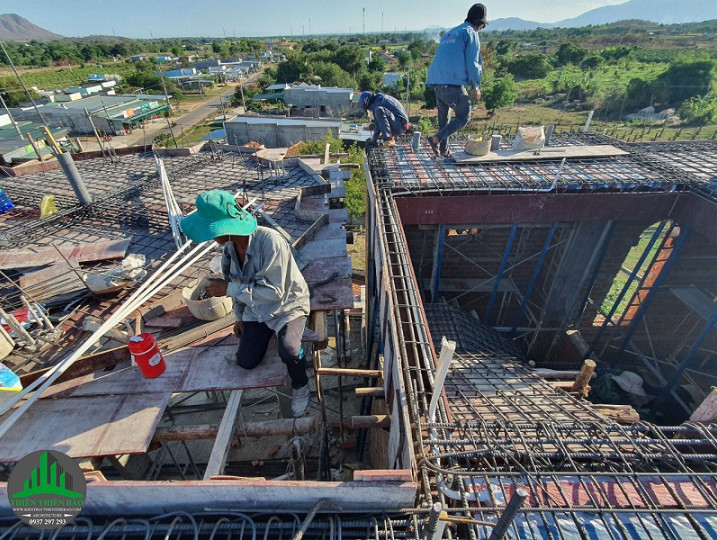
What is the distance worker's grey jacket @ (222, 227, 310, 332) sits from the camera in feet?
12.5

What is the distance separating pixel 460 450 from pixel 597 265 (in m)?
8.65

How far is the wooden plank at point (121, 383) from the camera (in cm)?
404

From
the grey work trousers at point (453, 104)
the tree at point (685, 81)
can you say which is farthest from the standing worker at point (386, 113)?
the tree at point (685, 81)

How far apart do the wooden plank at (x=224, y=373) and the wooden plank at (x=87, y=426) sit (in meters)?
0.33

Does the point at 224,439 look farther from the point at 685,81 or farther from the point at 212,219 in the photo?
the point at 685,81

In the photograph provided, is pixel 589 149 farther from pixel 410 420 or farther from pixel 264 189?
pixel 410 420

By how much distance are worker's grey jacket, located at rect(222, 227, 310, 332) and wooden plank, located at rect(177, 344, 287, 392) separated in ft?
1.99

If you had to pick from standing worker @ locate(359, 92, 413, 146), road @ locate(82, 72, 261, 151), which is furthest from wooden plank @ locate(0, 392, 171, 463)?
road @ locate(82, 72, 261, 151)

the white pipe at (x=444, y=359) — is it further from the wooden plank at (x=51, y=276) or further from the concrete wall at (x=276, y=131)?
the concrete wall at (x=276, y=131)

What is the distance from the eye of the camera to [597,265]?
9344mm

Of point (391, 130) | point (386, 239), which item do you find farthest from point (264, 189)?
point (386, 239)

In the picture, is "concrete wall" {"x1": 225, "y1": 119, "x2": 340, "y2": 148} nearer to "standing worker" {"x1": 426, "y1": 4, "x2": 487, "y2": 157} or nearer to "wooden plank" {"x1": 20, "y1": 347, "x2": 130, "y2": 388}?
"standing worker" {"x1": 426, "y1": 4, "x2": 487, "y2": 157}

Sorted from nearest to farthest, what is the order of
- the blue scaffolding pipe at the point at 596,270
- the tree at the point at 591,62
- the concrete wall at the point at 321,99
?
the blue scaffolding pipe at the point at 596,270
the concrete wall at the point at 321,99
the tree at the point at 591,62

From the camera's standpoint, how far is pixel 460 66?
754 centimetres
